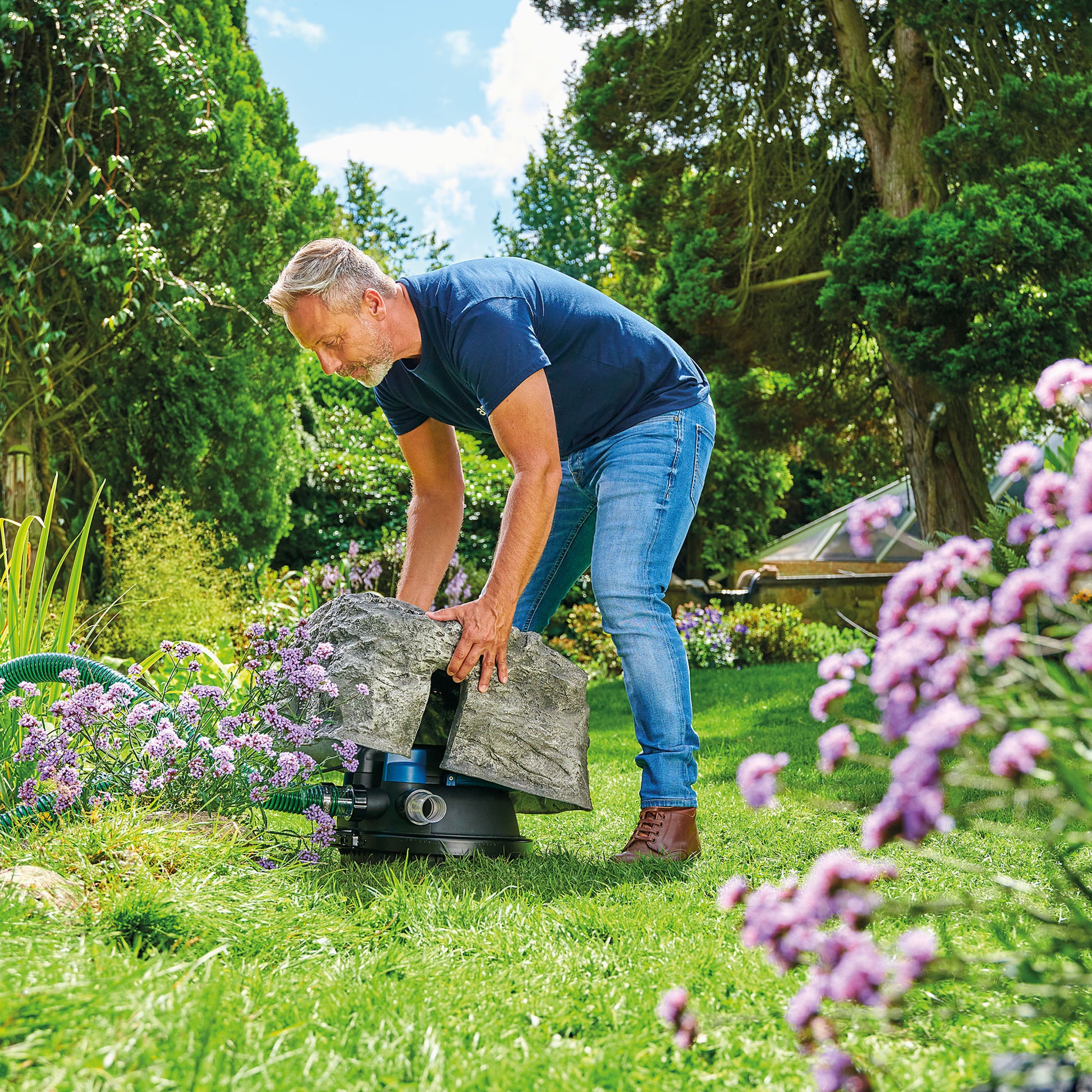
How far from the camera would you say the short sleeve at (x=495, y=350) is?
7.56 ft

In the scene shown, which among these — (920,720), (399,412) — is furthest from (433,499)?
(920,720)

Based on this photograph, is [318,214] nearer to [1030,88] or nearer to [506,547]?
[1030,88]

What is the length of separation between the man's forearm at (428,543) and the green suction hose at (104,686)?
0.62 metres

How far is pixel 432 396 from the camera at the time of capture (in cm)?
278

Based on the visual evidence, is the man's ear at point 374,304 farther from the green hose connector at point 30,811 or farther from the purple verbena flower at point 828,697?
the purple verbena flower at point 828,697

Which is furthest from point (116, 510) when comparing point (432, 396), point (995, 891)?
point (995, 891)

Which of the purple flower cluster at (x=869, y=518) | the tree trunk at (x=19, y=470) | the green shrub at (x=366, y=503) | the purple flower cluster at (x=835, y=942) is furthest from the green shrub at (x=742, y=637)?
the purple flower cluster at (x=835, y=942)

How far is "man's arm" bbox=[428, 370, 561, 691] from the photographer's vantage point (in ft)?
7.55

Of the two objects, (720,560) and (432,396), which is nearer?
(432,396)

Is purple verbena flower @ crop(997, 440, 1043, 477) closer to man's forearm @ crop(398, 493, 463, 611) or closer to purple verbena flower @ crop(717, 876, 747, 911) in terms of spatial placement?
purple verbena flower @ crop(717, 876, 747, 911)

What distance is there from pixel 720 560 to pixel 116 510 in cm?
948

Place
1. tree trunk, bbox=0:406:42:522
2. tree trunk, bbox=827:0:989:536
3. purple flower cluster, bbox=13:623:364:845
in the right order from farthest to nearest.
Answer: tree trunk, bbox=827:0:989:536 < tree trunk, bbox=0:406:42:522 < purple flower cluster, bbox=13:623:364:845

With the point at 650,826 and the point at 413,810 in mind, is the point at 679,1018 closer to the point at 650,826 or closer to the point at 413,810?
the point at 413,810

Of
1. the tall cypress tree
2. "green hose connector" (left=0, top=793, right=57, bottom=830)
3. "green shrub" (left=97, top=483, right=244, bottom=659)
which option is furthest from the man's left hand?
the tall cypress tree
